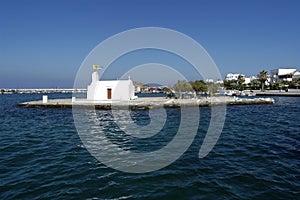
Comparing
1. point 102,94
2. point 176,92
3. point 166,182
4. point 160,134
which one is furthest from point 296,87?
point 166,182

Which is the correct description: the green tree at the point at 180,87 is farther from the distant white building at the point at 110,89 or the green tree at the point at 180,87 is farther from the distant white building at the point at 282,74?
the distant white building at the point at 282,74

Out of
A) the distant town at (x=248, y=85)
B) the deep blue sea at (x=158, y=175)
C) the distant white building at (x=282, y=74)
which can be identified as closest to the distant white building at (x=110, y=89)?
the distant town at (x=248, y=85)

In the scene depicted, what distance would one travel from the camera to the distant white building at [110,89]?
40375 mm

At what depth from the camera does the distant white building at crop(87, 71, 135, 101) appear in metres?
40.4

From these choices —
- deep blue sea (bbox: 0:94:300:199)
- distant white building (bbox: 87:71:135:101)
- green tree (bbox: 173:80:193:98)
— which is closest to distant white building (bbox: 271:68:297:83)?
green tree (bbox: 173:80:193:98)

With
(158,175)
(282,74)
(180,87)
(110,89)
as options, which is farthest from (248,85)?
(158,175)

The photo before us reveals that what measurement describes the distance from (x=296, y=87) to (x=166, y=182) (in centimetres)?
10181

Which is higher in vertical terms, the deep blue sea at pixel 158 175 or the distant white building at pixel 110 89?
the distant white building at pixel 110 89

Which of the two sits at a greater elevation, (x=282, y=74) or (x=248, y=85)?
(x=282, y=74)

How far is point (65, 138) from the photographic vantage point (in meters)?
14.5

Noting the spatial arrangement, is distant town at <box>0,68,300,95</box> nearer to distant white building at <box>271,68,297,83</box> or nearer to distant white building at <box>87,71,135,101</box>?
distant white building at <box>271,68,297,83</box>

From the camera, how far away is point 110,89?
40719 mm

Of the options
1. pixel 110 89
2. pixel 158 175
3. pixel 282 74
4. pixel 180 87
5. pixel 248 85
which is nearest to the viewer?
pixel 158 175

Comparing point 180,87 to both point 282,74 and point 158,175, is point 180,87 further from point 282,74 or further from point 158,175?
point 282,74
